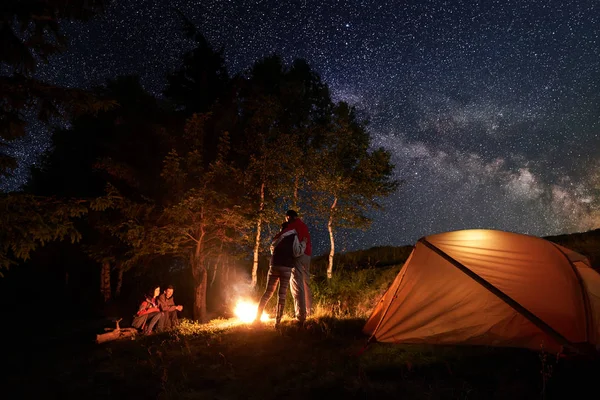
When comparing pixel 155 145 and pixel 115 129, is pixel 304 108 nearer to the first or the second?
pixel 155 145

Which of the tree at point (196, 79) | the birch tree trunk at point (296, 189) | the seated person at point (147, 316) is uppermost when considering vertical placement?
the tree at point (196, 79)

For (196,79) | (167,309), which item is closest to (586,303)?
(167,309)

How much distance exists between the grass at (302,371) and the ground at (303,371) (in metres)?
0.01

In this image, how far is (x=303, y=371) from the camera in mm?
5461

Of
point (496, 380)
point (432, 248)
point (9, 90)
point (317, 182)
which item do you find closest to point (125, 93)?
point (317, 182)

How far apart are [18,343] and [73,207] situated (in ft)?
34.6

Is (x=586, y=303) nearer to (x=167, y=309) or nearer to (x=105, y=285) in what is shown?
(x=167, y=309)

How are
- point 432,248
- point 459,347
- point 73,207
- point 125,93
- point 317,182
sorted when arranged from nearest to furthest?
point 459,347, point 432,248, point 73,207, point 317,182, point 125,93

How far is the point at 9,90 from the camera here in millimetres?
6832

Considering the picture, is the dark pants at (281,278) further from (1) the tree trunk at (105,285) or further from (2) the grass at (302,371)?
(1) the tree trunk at (105,285)

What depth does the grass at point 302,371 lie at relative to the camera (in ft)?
14.9

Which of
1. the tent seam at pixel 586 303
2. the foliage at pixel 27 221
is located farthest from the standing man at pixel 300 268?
the tent seam at pixel 586 303

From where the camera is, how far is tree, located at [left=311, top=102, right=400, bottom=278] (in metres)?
16.7

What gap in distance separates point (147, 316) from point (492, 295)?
9.21 metres
